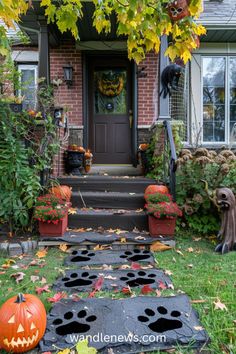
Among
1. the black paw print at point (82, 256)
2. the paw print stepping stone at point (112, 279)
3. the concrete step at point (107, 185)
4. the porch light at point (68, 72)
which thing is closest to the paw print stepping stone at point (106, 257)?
the black paw print at point (82, 256)

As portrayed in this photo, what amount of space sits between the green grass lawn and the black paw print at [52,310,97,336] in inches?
9.7

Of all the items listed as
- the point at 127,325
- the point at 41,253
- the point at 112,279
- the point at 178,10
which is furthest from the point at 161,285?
the point at 178,10

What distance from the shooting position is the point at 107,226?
171 inches

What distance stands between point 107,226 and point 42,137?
155 cm

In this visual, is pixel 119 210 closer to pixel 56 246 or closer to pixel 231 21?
pixel 56 246

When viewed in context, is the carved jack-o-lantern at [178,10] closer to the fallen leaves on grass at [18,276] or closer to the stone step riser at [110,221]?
the fallen leaves on grass at [18,276]

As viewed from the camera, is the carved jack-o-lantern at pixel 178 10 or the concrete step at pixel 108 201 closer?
the carved jack-o-lantern at pixel 178 10

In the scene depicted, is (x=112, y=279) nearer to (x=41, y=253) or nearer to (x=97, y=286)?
(x=97, y=286)

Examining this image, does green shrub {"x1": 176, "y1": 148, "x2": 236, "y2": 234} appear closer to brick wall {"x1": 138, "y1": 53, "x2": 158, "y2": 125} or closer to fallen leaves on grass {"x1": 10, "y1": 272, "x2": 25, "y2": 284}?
fallen leaves on grass {"x1": 10, "y1": 272, "x2": 25, "y2": 284}

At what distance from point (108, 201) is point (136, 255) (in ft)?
4.27

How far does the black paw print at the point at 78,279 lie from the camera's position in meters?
2.82

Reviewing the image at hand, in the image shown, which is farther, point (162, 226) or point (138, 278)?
point (162, 226)

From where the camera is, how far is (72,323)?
2.15 m

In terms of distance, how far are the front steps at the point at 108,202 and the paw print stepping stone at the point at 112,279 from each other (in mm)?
1259
